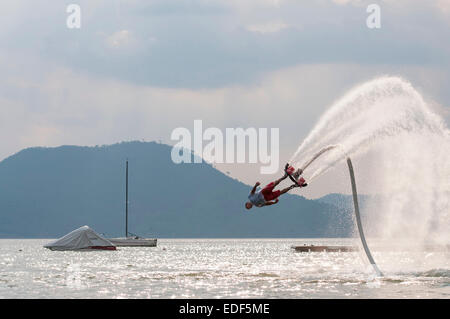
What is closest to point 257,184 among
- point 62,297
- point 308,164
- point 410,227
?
point 308,164

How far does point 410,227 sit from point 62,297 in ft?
156

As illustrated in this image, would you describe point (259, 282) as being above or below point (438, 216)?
below

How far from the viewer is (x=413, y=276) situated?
260 ft

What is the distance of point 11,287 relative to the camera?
78.8 m

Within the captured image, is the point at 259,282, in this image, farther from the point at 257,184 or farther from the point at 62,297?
the point at 257,184

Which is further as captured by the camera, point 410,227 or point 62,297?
point 410,227
